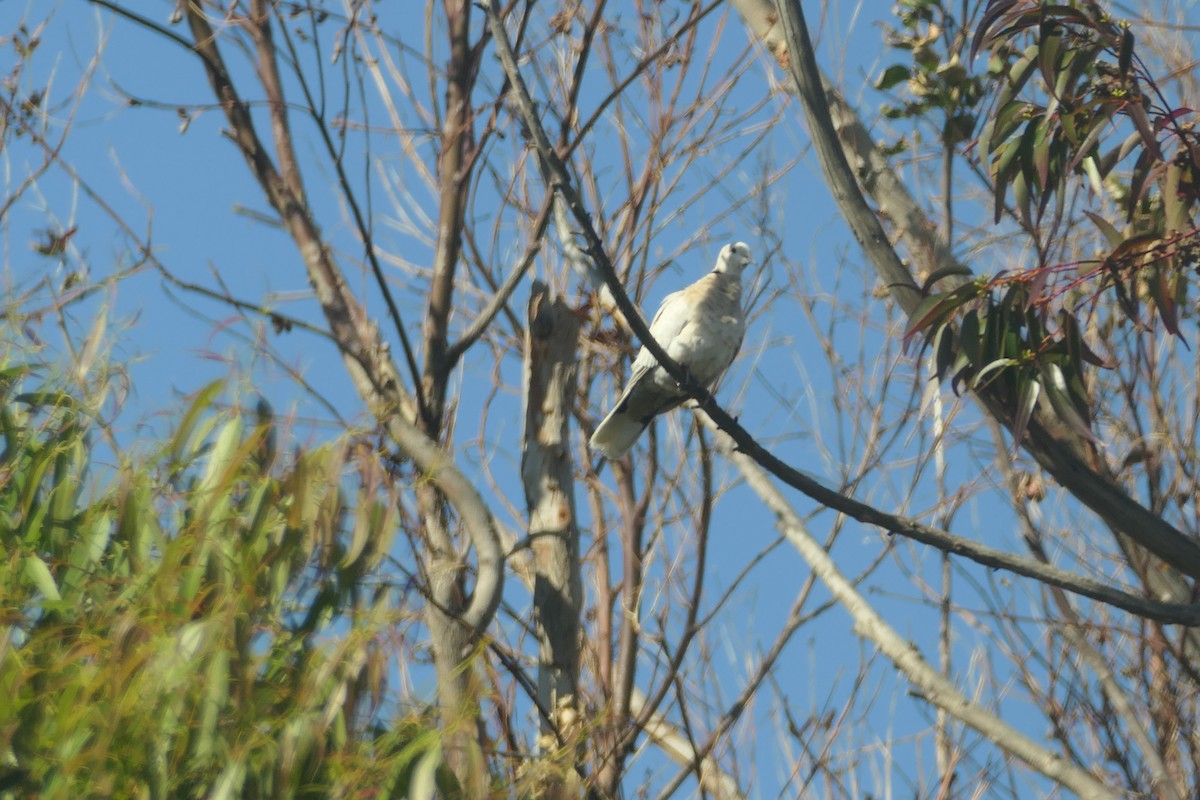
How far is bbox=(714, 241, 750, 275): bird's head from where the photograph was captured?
5.24 meters

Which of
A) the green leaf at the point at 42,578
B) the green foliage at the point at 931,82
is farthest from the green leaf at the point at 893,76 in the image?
the green leaf at the point at 42,578

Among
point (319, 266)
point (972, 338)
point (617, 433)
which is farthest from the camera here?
point (617, 433)

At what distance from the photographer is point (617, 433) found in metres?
4.65

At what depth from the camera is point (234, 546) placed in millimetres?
2818

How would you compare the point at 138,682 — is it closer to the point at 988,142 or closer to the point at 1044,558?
the point at 988,142

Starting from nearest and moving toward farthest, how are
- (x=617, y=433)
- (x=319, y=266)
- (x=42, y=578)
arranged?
(x=42, y=578) → (x=319, y=266) → (x=617, y=433)

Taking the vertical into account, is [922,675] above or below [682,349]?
below

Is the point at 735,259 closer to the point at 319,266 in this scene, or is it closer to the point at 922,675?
the point at 319,266

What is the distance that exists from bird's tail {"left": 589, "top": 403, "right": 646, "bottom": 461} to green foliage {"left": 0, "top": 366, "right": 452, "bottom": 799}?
1.39 m

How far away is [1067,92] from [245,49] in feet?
6.70

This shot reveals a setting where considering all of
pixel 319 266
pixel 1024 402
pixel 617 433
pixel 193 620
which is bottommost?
pixel 193 620

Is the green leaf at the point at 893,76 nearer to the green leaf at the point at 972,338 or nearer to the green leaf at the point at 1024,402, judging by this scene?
the green leaf at the point at 972,338

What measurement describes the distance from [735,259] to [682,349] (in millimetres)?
575

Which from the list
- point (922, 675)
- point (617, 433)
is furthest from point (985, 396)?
point (617, 433)
